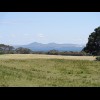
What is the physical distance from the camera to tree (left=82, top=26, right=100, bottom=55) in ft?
46.7

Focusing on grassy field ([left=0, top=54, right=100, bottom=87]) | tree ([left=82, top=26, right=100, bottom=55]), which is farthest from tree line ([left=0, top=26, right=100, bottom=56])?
grassy field ([left=0, top=54, right=100, bottom=87])

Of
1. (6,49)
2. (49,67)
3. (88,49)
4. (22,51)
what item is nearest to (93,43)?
(88,49)

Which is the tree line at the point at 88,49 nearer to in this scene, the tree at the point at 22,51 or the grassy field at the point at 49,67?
the tree at the point at 22,51

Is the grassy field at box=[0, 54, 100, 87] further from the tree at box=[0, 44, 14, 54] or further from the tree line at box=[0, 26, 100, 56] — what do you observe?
the tree line at box=[0, 26, 100, 56]

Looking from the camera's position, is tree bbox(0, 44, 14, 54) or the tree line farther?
the tree line

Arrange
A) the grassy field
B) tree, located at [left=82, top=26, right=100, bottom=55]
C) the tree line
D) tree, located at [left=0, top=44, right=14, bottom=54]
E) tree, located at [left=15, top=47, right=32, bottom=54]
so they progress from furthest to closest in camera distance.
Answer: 1. tree, located at [left=82, top=26, right=100, bottom=55]
2. the tree line
3. tree, located at [left=0, top=44, right=14, bottom=54]
4. tree, located at [left=15, top=47, right=32, bottom=54]
5. the grassy field

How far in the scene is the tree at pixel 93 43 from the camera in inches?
561

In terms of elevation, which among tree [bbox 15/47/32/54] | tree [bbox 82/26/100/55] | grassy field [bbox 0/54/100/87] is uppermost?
tree [bbox 82/26/100/55]

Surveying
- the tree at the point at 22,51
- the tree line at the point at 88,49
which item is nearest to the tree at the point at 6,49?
the tree line at the point at 88,49

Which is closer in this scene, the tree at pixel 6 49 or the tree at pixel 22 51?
the tree at pixel 22 51

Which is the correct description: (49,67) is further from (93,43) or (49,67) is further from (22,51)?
(93,43)

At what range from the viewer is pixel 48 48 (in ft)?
44.0

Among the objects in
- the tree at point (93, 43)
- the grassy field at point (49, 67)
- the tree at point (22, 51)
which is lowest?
the grassy field at point (49, 67)
